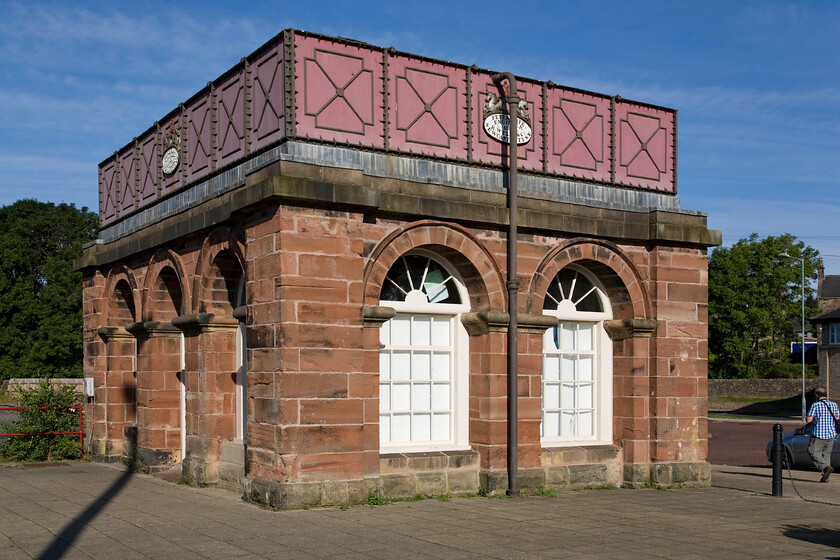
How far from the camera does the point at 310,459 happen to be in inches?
398

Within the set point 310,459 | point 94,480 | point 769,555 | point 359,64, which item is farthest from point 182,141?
point 769,555

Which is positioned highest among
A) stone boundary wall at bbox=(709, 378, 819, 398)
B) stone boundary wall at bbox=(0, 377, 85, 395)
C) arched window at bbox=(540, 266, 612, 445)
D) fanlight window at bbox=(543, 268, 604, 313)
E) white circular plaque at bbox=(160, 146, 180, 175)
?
white circular plaque at bbox=(160, 146, 180, 175)

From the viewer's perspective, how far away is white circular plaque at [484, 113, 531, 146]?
1225 centimetres

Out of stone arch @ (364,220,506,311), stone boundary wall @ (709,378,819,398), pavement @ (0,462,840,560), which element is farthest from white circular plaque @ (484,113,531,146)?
stone boundary wall @ (709,378,819,398)

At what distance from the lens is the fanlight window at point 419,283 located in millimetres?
11719

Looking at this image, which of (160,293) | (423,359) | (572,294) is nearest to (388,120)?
(423,359)

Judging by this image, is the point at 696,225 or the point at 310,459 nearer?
the point at 310,459

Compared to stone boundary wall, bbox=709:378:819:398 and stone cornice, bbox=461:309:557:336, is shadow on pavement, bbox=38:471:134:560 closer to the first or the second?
stone cornice, bbox=461:309:557:336

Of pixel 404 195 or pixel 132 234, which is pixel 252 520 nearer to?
pixel 404 195

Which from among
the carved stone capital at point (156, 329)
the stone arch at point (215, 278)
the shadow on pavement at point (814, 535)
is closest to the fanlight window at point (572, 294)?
the stone arch at point (215, 278)

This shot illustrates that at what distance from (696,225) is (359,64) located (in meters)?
5.54

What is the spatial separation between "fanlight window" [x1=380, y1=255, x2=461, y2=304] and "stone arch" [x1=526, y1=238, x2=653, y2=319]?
1181 millimetres

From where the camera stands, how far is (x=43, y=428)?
16.1 meters

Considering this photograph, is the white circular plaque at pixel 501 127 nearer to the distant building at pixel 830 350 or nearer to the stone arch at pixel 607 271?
the stone arch at pixel 607 271
